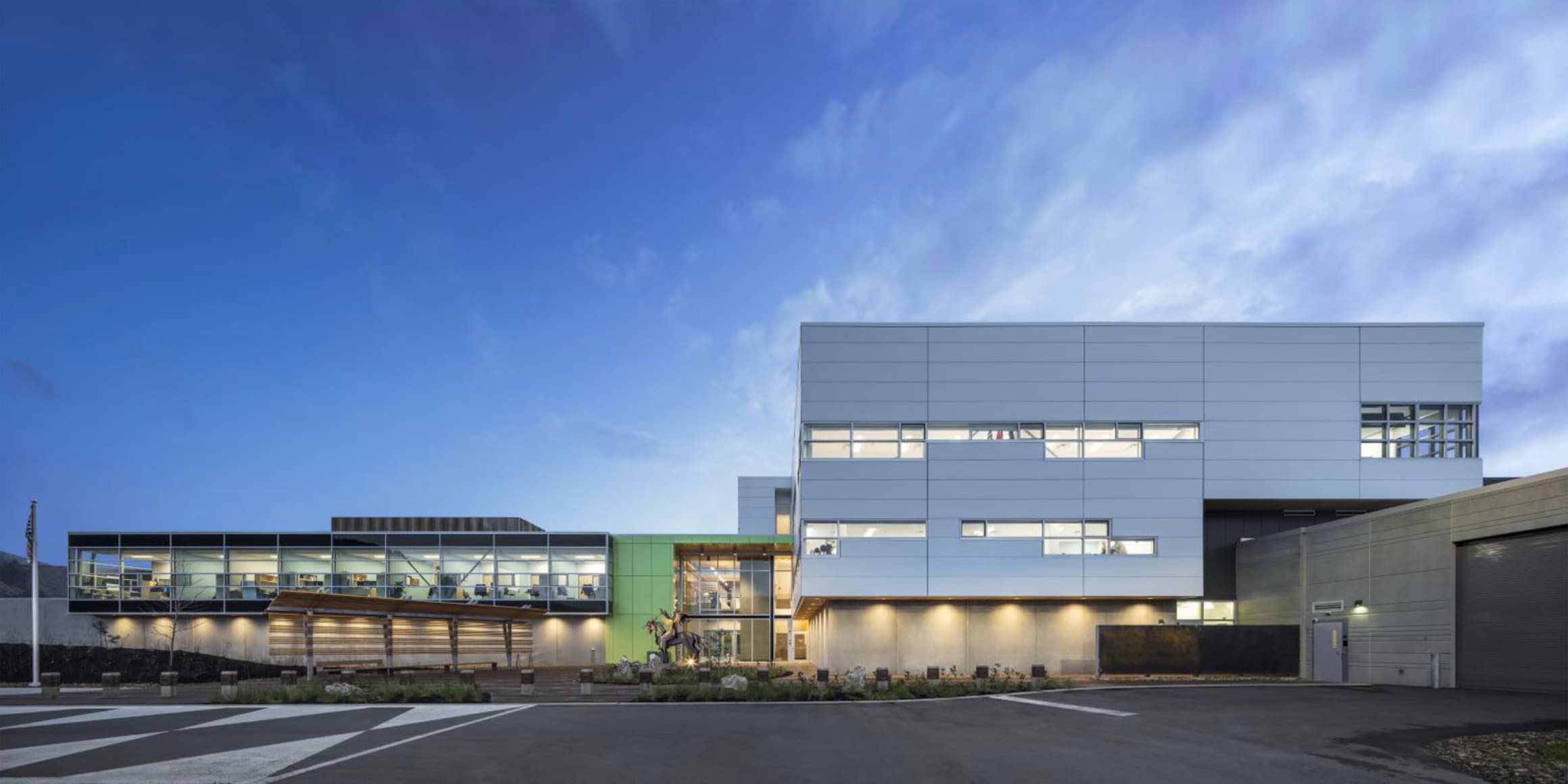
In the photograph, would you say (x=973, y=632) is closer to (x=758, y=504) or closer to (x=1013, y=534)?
(x=1013, y=534)

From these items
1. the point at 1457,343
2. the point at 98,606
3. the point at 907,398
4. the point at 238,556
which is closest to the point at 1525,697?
the point at 1457,343

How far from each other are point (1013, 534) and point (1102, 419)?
569cm

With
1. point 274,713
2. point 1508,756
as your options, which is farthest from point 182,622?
point 1508,756

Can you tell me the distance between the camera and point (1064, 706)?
20.7m

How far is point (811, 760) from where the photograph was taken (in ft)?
42.4

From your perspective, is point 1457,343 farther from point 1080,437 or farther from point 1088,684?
point 1088,684

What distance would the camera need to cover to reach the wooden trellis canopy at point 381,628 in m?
27.9

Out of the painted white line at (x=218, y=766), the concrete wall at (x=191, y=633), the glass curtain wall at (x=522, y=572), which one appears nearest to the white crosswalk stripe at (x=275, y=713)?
the painted white line at (x=218, y=766)

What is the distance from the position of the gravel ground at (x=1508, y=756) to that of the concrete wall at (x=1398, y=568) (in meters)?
10.4

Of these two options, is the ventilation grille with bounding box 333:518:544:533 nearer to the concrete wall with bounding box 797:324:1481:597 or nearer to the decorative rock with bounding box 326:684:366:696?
the concrete wall with bounding box 797:324:1481:597

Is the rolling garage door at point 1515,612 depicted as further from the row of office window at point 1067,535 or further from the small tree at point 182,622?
the small tree at point 182,622

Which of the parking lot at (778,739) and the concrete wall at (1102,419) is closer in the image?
the parking lot at (778,739)

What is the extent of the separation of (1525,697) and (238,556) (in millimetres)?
52119

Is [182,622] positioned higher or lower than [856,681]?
lower
